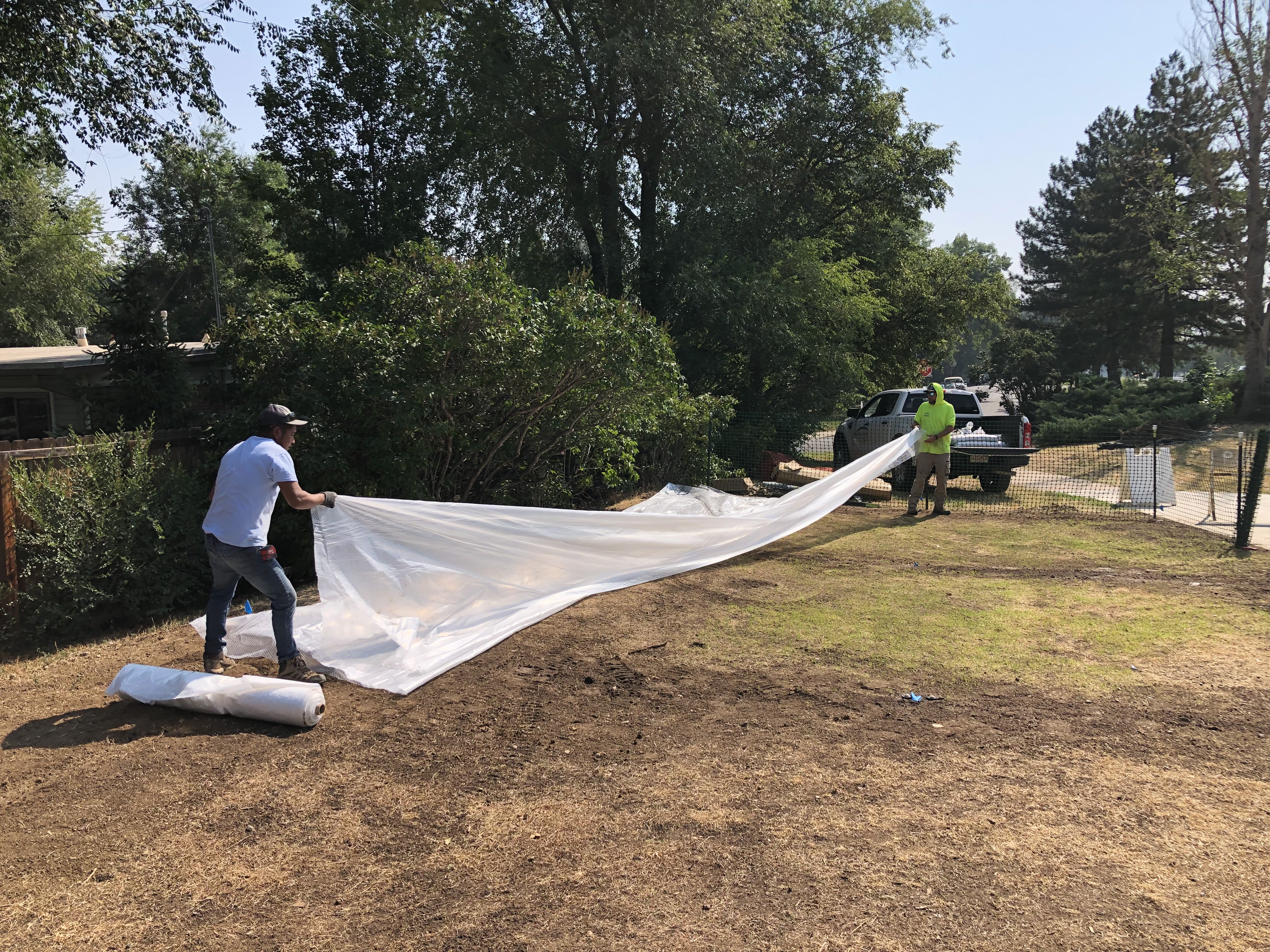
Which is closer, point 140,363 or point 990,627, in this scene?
point 990,627

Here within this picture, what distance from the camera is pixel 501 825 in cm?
346

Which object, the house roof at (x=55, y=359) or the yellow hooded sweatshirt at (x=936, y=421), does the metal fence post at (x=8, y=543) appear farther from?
the yellow hooded sweatshirt at (x=936, y=421)

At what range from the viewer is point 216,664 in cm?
507

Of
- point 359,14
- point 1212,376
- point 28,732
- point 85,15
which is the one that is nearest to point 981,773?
point 28,732

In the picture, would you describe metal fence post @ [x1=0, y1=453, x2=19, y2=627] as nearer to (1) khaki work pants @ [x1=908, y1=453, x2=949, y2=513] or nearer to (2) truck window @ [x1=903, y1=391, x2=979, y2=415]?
(1) khaki work pants @ [x1=908, y1=453, x2=949, y2=513]

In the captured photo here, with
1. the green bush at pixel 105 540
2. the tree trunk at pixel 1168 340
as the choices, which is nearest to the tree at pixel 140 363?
the green bush at pixel 105 540

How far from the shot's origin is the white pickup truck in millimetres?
13219

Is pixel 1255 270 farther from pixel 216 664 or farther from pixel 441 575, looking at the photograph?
pixel 216 664

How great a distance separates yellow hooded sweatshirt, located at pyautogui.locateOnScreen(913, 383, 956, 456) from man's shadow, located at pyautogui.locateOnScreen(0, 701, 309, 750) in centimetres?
898

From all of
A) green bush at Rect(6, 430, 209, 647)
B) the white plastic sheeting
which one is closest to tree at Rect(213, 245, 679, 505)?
green bush at Rect(6, 430, 209, 647)

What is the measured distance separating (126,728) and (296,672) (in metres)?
0.90

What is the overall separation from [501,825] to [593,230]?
1569 cm

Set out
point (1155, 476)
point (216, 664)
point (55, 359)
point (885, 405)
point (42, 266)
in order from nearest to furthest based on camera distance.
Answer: point (216, 664), point (1155, 476), point (55, 359), point (885, 405), point (42, 266)

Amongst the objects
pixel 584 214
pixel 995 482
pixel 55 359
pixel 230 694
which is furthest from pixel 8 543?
pixel 584 214
